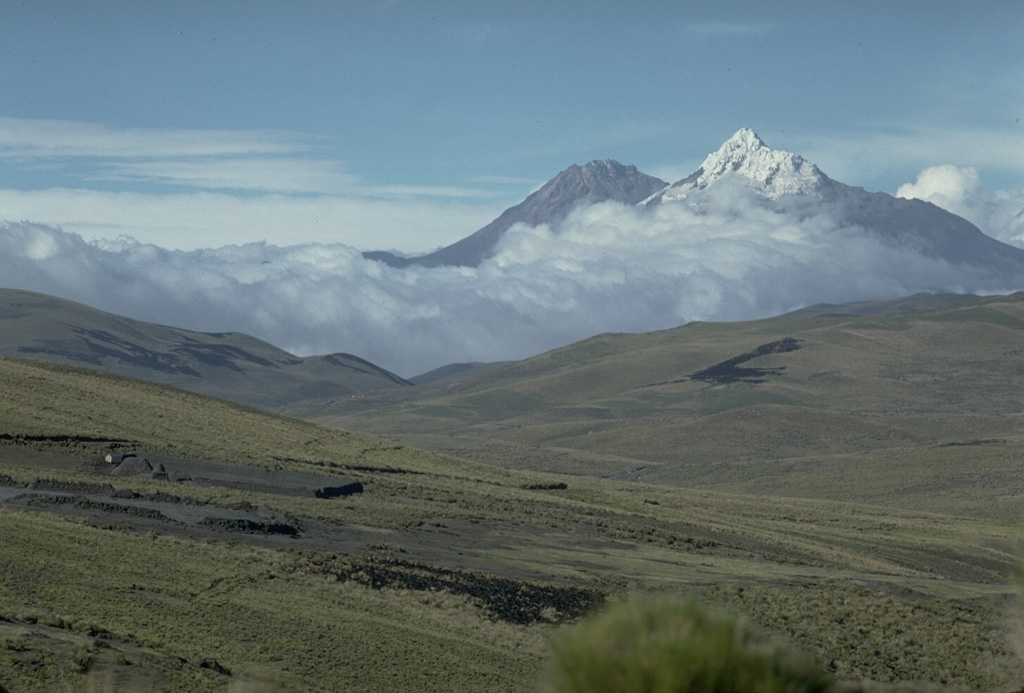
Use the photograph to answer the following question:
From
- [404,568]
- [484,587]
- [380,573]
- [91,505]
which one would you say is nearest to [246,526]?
[91,505]

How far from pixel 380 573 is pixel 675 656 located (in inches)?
1445

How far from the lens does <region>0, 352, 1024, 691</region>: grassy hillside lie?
2916cm

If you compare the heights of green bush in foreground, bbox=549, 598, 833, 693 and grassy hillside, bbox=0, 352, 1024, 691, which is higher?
green bush in foreground, bbox=549, 598, 833, 693

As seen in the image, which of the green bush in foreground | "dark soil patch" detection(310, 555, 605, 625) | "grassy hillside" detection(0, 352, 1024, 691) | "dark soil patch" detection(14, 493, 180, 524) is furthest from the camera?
"dark soil patch" detection(14, 493, 180, 524)

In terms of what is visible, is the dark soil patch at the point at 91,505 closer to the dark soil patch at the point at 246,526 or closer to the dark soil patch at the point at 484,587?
the dark soil patch at the point at 246,526

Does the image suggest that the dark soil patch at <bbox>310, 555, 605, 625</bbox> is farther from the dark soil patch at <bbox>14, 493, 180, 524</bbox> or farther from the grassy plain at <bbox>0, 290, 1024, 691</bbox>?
the dark soil patch at <bbox>14, 493, 180, 524</bbox>

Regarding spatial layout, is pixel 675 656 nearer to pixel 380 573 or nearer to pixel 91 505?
pixel 380 573

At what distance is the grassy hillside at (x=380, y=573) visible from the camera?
2916 cm

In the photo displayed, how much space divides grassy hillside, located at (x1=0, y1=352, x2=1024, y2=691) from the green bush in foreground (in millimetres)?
2440

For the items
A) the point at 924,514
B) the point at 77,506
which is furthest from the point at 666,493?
the point at 77,506

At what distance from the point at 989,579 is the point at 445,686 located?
48.5m

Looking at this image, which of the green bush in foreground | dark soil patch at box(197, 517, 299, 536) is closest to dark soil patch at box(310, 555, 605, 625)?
dark soil patch at box(197, 517, 299, 536)

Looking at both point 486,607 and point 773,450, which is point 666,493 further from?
point 773,450

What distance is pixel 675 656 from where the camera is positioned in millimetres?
7328
